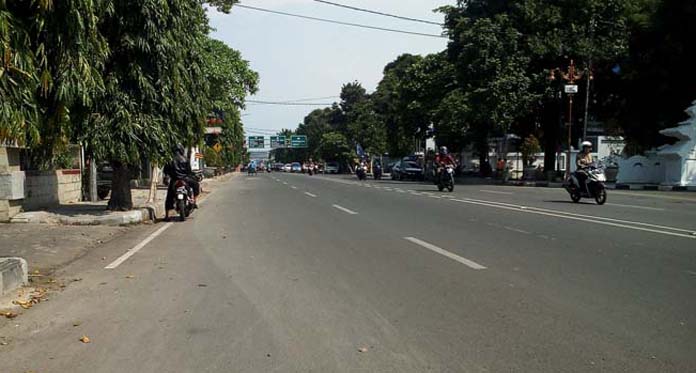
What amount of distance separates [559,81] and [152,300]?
109 feet

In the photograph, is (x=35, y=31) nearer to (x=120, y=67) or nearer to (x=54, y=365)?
(x=54, y=365)

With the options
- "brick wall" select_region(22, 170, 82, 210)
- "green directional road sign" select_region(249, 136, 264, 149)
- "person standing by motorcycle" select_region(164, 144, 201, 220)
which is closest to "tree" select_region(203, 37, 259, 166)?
"brick wall" select_region(22, 170, 82, 210)

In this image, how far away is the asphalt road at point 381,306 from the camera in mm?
4547

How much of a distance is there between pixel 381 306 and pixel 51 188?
13249 millimetres

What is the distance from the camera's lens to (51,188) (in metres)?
16.5

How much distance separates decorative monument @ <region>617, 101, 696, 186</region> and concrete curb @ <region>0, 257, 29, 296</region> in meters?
27.6

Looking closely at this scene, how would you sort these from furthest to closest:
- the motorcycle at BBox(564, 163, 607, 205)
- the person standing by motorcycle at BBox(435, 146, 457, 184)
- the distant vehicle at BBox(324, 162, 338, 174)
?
the distant vehicle at BBox(324, 162, 338, 174), the person standing by motorcycle at BBox(435, 146, 457, 184), the motorcycle at BBox(564, 163, 607, 205)

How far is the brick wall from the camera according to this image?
49.6ft

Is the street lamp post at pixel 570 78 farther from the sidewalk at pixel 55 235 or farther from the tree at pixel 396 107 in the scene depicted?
the sidewalk at pixel 55 235

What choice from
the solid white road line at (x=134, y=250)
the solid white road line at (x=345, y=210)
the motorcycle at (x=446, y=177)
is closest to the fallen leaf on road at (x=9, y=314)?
the solid white road line at (x=134, y=250)

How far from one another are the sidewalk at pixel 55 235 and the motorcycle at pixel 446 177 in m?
11.5

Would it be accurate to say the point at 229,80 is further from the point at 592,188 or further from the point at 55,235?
the point at 55,235

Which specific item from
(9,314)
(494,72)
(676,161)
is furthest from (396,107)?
(9,314)

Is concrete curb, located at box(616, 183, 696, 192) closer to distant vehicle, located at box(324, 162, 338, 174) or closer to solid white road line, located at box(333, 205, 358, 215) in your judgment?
solid white road line, located at box(333, 205, 358, 215)
